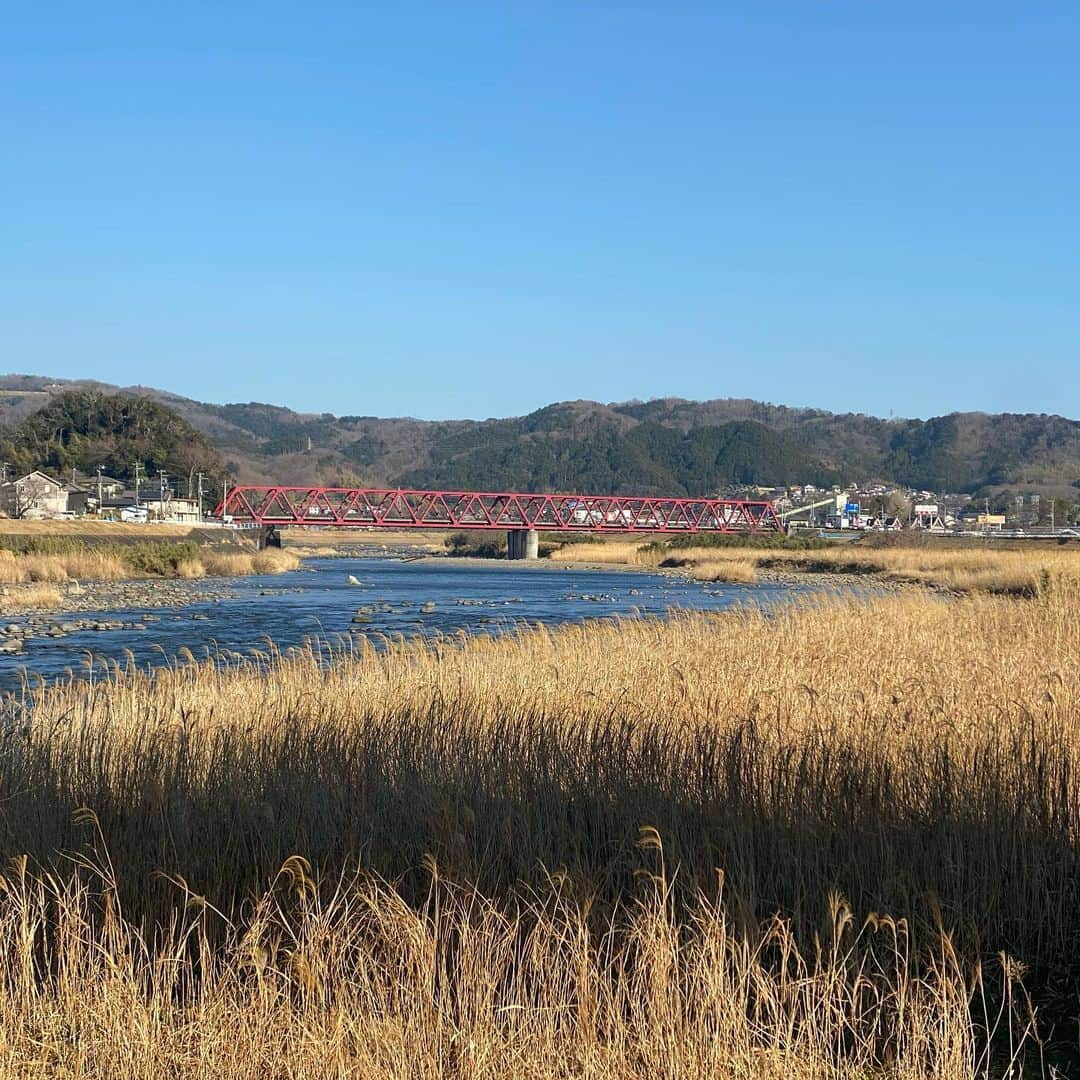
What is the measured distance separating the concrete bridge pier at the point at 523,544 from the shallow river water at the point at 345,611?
35081 millimetres

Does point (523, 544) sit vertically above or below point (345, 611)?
below

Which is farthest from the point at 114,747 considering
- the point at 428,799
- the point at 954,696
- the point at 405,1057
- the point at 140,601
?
the point at 140,601

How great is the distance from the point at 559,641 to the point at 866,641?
4373 mm

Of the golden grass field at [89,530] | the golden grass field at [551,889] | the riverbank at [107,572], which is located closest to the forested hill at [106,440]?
the golden grass field at [89,530]

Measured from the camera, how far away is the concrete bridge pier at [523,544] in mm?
111688

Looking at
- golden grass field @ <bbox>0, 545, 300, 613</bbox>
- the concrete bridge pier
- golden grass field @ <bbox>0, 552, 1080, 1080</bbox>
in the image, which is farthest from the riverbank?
the concrete bridge pier

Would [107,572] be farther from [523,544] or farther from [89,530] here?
[523,544]

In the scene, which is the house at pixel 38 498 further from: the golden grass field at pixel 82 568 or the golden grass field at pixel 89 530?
the golden grass field at pixel 82 568

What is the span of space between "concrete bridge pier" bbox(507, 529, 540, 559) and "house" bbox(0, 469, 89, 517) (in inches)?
1635

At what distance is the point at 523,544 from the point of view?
368 ft

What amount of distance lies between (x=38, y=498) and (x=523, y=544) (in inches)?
1774

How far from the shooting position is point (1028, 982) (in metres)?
5.84

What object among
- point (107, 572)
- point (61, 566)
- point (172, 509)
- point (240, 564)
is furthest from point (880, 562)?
point (172, 509)

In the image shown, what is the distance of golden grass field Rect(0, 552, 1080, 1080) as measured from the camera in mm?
4652
